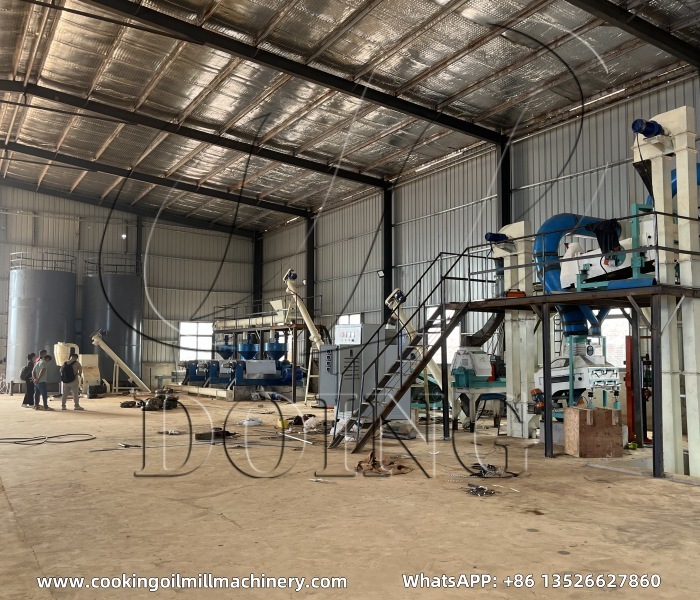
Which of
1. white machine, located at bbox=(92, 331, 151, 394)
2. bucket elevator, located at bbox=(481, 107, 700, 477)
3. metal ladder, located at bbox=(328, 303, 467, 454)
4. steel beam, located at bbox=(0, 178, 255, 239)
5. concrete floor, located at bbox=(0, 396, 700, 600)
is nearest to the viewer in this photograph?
concrete floor, located at bbox=(0, 396, 700, 600)

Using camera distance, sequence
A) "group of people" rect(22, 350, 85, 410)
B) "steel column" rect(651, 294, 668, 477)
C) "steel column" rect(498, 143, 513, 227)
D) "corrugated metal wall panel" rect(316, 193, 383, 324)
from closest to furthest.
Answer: "steel column" rect(651, 294, 668, 477)
"group of people" rect(22, 350, 85, 410)
"steel column" rect(498, 143, 513, 227)
"corrugated metal wall panel" rect(316, 193, 383, 324)

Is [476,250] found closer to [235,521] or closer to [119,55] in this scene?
[119,55]

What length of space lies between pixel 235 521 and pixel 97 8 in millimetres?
15481

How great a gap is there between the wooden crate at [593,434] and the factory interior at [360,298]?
58 mm

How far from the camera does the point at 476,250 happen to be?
23938mm

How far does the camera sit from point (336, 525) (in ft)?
23.7

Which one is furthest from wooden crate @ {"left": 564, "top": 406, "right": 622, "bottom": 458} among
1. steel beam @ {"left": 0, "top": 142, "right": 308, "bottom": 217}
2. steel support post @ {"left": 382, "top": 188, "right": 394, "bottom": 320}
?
steel beam @ {"left": 0, "top": 142, "right": 308, "bottom": 217}

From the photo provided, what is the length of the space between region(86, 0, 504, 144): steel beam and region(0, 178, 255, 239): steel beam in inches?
615

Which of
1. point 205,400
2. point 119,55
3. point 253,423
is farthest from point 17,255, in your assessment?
point 253,423

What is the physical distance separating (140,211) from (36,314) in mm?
8794

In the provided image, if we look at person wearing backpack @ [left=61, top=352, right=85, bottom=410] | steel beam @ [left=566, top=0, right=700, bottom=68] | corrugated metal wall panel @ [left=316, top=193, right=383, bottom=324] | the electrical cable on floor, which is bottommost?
the electrical cable on floor

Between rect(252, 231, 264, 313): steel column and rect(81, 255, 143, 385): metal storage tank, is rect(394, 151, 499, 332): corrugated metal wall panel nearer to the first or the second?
rect(252, 231, 264, 313): steel column

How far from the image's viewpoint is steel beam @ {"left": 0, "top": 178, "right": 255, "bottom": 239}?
34.1 metres

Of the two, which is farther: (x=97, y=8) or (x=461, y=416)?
(x=461, y=416)
